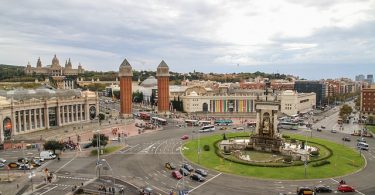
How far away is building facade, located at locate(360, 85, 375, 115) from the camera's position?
13962 centimetres

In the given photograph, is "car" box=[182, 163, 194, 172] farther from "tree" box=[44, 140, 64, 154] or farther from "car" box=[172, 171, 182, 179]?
"tree" box=[44, 140, 64, 154]

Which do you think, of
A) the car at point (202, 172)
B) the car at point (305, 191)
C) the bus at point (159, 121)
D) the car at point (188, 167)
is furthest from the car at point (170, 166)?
the bus at point (159, 121)

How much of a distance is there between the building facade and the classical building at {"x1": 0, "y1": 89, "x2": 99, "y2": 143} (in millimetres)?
104226

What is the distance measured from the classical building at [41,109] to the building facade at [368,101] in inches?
4103

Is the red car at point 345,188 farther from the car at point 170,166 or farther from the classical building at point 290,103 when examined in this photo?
the classical building at point 290,103

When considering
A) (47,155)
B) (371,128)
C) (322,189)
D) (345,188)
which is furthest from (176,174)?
(371,128)

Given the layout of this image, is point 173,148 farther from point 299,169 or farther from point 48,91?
point 48,91

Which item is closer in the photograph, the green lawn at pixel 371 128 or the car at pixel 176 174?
the car at pixel 176 174

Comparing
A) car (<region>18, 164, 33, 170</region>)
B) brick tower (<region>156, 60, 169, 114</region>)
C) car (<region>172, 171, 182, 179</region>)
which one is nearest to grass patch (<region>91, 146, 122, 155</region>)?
car (<region>18, 164, 33, 170</region>)

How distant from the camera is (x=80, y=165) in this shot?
66.0 metres

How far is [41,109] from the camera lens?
107m

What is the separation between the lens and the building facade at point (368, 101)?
140 metres

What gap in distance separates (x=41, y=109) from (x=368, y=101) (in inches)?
4752

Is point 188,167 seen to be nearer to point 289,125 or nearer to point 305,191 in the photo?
point 305,191
